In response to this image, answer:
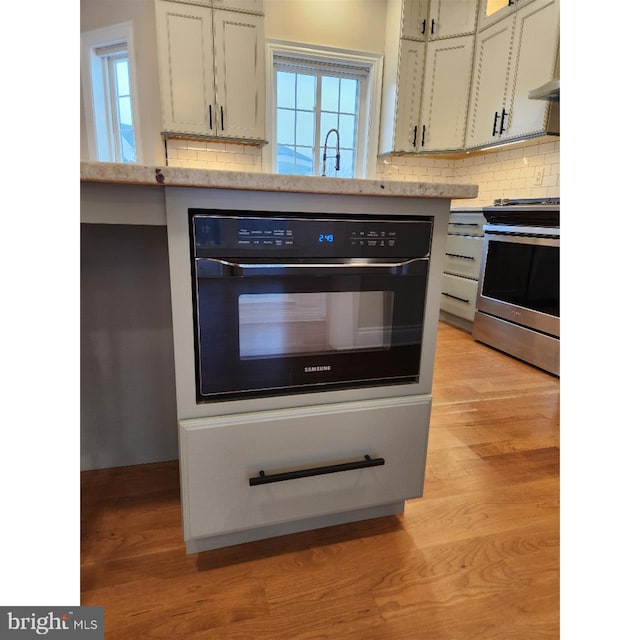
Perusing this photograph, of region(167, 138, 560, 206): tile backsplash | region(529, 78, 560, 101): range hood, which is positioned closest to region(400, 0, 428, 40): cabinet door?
region(167, 138, 560, 206): tile backsplash

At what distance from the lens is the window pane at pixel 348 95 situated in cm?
425

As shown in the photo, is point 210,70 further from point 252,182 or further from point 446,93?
point 252,182

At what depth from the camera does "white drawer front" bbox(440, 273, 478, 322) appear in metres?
3.35

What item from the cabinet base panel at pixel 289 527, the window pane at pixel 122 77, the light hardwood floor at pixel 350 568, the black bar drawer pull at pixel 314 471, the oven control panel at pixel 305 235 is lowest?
the light hardwood floor at pixel 350 568

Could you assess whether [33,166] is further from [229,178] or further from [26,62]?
[229,178]

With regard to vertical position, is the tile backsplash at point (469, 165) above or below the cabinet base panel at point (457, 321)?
above

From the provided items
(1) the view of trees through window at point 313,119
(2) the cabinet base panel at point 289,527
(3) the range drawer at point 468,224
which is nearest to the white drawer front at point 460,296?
(3) the range drawer at point 468,224

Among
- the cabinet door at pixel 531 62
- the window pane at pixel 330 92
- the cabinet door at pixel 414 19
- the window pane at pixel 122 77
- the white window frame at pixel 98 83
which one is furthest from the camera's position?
the window pane at pixel 330 92

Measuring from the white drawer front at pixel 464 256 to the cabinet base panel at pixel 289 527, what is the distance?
2.32 metres

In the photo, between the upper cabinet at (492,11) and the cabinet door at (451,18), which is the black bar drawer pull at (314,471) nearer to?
the upper cabinet at (492,11)

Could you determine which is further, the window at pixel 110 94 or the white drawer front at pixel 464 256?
the window at pixel 110 94

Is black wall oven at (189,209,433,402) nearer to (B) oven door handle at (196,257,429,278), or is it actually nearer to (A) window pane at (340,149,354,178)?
(B) oven door handle at (196,257,429,278)

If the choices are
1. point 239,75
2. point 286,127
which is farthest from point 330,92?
point 239,75
